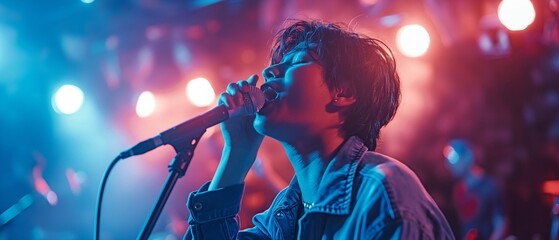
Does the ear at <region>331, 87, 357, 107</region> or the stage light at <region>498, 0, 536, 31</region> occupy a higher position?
the stage light at <region>498, 0, 536, 31</region>

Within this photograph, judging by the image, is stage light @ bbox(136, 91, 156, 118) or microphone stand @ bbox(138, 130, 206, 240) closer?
microphone stand @ bbox(138, 130, 206, 240)

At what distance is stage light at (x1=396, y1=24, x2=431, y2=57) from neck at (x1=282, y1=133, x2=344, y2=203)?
13.5 feet

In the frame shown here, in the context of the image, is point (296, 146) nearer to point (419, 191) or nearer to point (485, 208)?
point (419, 191)

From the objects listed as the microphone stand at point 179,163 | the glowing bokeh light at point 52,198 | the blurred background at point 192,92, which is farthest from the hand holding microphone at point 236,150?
the glowing bokeh light at point 52,198

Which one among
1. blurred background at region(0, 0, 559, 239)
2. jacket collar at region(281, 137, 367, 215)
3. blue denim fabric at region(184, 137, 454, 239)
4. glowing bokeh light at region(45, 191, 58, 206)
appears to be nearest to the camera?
blue denim fabric at region(184, 137, 454, 239)

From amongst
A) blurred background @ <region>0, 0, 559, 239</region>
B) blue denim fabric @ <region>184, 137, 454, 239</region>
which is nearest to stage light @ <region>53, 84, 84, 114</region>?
blurred background @ <region>0, 0, 559, 239</region>

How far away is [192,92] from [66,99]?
162cm

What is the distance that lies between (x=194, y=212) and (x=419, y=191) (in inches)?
34.1

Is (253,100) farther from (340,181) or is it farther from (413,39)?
(413,39)

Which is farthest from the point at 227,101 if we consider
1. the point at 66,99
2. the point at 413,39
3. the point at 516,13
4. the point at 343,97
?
the point at 66,99

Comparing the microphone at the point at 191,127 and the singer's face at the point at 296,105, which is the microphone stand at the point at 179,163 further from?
the singer's face at the point at 296,105

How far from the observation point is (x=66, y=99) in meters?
6.48

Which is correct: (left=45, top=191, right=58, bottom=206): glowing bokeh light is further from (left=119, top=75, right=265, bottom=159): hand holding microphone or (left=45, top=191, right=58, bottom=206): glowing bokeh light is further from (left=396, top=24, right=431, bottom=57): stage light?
(left=119, top=75, right=265, bottom=159): hand holding microphone

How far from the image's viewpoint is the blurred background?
5488mm
